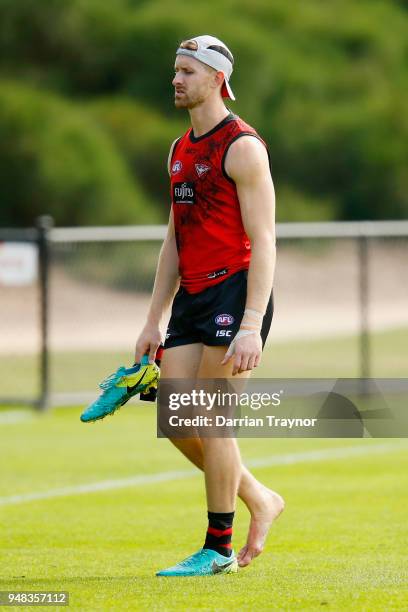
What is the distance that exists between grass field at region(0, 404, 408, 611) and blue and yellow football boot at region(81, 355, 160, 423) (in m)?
0.75

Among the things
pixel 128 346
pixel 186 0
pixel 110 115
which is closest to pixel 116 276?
pixel 128 346

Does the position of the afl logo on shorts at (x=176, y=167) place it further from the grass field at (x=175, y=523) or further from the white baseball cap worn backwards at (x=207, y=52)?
the grass field at (x=175, y=523)

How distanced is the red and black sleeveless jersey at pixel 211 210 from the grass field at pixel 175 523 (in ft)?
4.61

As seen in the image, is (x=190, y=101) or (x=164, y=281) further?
(x=164, y=281)

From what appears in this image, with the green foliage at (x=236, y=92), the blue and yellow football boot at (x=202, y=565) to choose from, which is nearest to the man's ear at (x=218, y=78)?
the blue and yellow football boot at (x=202, y=565)

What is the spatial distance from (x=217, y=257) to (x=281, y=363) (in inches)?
493

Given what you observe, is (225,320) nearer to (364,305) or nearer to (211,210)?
(211,210)

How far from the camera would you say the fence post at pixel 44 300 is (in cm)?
1625

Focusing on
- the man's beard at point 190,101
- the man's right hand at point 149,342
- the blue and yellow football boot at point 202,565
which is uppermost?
the man's beard at point 190,101

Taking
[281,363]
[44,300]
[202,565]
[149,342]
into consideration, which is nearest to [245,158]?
[149,342]

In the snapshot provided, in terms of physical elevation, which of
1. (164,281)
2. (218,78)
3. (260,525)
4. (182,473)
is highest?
(218,78)

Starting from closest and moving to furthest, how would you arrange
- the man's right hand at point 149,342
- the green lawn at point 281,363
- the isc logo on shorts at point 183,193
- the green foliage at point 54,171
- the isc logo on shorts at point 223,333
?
1. the isc logo on shorts at point 223,333
2. the isc logo on shorts at point 183,193
3. the man's right hand at point 149,342
4. the green lawn at point 281,363
5. the green foliage at point 54,171

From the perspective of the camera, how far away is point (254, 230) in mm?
6859

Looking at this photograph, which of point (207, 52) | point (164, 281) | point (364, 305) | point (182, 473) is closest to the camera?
point (207, 52)
